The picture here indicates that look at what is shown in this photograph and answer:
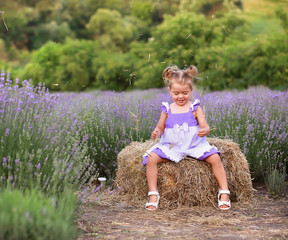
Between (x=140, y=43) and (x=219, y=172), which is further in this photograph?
(x=140, y=43)

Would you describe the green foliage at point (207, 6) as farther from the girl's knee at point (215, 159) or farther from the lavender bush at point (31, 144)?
the lavender bush at point (31, 144)

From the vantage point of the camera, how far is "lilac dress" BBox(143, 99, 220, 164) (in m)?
3.92

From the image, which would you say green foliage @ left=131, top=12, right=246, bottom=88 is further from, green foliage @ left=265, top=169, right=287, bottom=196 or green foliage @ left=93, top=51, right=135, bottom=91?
green foliage @ left=265, top=169, right=287, bottom=196

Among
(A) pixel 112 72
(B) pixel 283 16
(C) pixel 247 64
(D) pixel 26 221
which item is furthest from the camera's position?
(A) pixel 112 72

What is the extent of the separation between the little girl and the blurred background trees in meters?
4.84

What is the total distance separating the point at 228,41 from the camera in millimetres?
15812

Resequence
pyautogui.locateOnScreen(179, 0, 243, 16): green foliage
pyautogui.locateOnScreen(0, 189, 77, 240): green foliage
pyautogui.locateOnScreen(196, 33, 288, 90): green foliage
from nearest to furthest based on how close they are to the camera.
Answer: pyautogui.locateOnScreen(0, 189, 77, 240): green foliage < pyautogui.locateOnScreen(196, 33, 288, 90): green foliage < pyautogui.locateOnScreen(179, 0, 243, 16): green foliage

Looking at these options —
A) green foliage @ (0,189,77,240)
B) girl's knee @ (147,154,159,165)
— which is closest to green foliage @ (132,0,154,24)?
girl's knee @ (147,154,159,165)

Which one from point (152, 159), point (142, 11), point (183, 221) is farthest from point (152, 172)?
point (142, 11)

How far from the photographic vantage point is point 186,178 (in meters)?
3.83

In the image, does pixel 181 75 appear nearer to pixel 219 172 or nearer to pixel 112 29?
pixel 219 172

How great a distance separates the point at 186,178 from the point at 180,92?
2.72 ft

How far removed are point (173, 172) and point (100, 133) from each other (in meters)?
1.48

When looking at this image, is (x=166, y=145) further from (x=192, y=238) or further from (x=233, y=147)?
(x=192, y=238)
